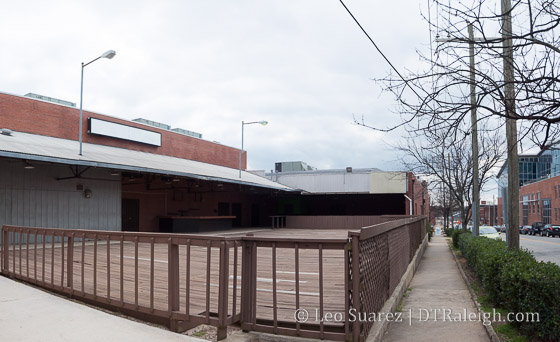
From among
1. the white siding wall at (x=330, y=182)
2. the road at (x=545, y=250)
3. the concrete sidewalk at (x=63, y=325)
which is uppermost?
the white siding wall at (x=330, y=182)

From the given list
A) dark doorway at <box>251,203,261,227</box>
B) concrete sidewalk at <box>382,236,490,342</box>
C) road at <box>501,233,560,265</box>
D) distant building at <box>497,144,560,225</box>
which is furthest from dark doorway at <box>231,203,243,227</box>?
distant building at <box>497,144,560,225</box>

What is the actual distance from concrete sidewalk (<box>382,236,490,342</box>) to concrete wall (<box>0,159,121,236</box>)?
13.0 m

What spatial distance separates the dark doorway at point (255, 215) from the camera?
41.5 m

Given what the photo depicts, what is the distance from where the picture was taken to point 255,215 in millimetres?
41938

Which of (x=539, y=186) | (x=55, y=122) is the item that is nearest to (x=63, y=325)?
(x=55, y=122)

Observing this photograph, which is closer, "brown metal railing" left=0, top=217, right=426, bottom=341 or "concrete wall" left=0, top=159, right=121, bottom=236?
"brown metal railing" left=0, top=217, right=426, bottom=341

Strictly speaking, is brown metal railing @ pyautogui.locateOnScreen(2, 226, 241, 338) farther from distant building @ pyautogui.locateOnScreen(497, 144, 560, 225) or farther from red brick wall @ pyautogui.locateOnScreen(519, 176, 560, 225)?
red brick wall @ pyautogui.locateOnScreen(519, 176, 560, 225)

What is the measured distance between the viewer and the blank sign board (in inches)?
933

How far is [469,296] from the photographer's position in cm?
952

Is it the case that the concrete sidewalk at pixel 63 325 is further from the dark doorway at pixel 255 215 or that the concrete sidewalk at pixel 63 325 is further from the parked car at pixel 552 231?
the parked car at pixel 552 231

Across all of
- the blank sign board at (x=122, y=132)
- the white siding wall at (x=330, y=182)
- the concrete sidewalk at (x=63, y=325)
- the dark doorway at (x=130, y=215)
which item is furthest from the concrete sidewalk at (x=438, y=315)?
the white siding wall at (x=330, y=182)

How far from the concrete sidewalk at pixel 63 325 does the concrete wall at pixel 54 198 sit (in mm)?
10030

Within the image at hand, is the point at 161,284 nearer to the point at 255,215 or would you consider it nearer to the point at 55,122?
the point at 55,122

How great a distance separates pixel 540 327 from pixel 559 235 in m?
52.3
